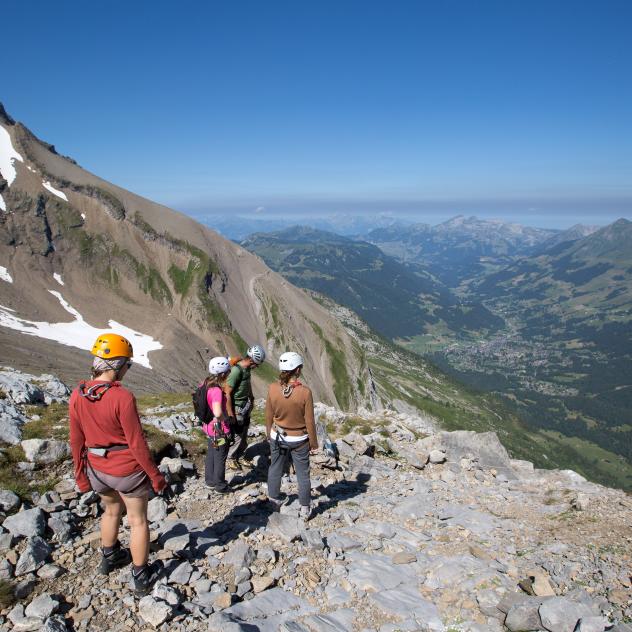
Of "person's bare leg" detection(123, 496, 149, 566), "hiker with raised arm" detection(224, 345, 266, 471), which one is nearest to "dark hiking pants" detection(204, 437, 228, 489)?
"hiker with raised arm" detection(224, 345, 266, 471)

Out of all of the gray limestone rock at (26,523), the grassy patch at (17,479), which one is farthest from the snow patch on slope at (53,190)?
the gray limestone rock at (26,523)

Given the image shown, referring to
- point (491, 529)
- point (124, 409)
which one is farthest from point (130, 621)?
point (491, 529)

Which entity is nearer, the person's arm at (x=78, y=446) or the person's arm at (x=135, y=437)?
the person's arm at (x=135, y=437)

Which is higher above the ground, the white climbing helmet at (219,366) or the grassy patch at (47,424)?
the white climbing helmet at (219,366)

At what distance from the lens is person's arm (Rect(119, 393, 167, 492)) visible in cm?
693

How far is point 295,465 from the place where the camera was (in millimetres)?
10898

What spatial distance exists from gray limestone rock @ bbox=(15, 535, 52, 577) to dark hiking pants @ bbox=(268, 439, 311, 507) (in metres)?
5.03

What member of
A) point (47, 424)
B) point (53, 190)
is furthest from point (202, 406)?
point (53, 190)

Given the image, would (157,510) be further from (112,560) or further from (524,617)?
(524,617)

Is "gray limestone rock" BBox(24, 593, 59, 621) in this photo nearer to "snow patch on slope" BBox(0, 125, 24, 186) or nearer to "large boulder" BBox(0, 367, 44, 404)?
"large boulder" BBox(0, 367, 44, 404)

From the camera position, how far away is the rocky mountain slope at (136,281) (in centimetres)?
10612

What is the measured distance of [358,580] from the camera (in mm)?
8781

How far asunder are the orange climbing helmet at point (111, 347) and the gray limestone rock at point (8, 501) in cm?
500

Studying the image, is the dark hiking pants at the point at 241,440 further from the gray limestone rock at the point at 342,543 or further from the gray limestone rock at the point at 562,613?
the gray limestone rock at the point at 562,613
